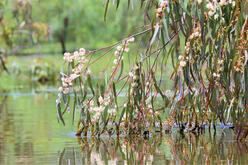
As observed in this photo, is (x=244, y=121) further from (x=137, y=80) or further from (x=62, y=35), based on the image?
(x=62, y=35)

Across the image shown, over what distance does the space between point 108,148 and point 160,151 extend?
55 centimetres

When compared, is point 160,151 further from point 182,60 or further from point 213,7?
point 213,7

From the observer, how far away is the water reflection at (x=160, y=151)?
566 cm

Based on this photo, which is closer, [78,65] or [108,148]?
[108,148]

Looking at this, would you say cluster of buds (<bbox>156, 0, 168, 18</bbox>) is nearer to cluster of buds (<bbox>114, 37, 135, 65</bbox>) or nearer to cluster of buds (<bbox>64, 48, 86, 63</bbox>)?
cluster of buds (<bbox>114, 37, 135, 65</bbox>)

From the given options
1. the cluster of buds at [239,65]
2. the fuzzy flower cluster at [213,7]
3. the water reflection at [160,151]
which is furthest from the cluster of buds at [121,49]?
the cluster of buds at [239,65]

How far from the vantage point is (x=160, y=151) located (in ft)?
20.5

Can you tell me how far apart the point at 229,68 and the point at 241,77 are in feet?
0.50

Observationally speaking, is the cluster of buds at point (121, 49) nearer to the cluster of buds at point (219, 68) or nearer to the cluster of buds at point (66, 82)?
the cluster of buds at point (66, 82)

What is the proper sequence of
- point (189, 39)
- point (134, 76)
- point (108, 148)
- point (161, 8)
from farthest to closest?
point (134, 76)
point (108, 148)
point (189, 39)
point (161, 8)

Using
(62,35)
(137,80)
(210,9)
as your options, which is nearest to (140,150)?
(137,80)

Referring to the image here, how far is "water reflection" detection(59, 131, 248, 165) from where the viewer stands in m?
5.66

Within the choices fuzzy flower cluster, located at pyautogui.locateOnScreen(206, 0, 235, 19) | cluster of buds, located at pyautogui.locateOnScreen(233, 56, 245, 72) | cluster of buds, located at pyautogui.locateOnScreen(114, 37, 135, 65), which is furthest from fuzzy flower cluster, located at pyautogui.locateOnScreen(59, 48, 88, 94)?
cluster of buds, located at pyautogui.locateOnScreen(233, 56, 245, 72)

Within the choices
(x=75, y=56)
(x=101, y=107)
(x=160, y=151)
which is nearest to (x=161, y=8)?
(x=75, y=56)
